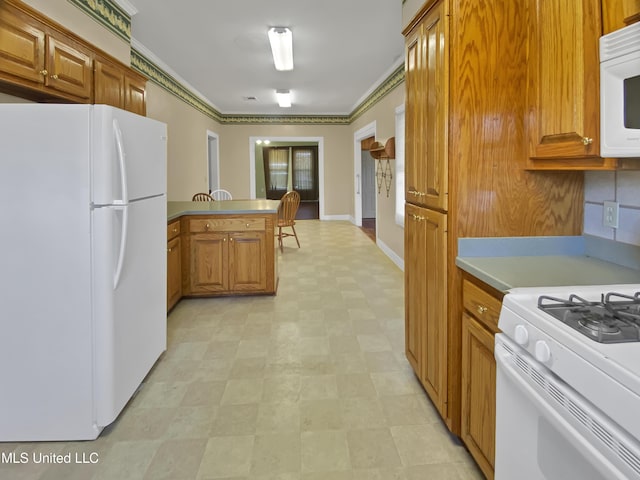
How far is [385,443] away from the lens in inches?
76.9

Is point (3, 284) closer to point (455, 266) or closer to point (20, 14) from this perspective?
point (20, 14)

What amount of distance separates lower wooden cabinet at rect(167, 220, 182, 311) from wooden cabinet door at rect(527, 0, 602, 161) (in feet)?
9.74

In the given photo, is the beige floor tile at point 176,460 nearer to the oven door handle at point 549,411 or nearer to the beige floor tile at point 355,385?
the beige floor tile at point 355,385

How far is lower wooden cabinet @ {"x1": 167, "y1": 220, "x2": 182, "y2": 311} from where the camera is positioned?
3709mm

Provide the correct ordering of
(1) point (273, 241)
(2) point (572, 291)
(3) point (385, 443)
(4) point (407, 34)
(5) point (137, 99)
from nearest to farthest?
(2) point (572, 291)
(3) point (385, 443)
(4) point (407, 34)
(5) point (137, 99)
(1) point (273, 241)

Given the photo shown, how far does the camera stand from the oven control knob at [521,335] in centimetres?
111

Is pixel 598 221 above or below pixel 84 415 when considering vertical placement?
above

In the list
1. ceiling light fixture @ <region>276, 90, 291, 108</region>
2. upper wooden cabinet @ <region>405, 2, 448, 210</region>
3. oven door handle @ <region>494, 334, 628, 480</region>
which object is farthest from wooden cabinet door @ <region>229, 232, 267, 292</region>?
ceiling light fixture @ <region>276, 90, 291, 108</region>

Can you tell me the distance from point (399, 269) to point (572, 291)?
421 cm

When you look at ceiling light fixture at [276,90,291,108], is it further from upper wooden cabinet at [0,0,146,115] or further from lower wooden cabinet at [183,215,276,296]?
upper wooden cabinet at [0,0,146,115]

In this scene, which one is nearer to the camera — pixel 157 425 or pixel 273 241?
pixel 157 425

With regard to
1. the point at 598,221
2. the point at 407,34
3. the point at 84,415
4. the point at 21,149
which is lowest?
the point at 84,415

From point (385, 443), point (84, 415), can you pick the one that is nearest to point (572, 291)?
point (385, 443)

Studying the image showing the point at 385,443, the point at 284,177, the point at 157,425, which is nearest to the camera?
the point at 385,443
